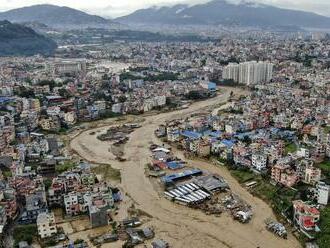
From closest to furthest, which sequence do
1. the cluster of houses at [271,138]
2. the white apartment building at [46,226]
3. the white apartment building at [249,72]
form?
1. the white apartment building at [46,226]
2. the cluster of houses at [271,138]
3. the white apartment building at [249,72]

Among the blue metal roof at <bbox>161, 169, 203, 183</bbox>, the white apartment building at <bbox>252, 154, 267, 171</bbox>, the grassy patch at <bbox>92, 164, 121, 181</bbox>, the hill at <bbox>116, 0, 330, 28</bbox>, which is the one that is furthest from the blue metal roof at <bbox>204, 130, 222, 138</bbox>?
the hill at <bbox>116, 0, 330, 28</bbox>

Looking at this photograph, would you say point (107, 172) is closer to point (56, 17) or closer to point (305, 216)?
point (305, 216)

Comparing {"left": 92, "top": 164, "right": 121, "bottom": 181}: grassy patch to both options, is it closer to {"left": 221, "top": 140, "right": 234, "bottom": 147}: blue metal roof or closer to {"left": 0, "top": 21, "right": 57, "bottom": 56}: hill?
{"left": 221, "top": 140, "right": 234, "bottom": 147}: blue metal roof

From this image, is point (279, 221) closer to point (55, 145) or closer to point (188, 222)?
point (188, 222)

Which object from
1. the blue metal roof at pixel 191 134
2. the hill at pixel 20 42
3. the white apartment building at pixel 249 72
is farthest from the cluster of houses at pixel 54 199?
the hill at pixel 20 42

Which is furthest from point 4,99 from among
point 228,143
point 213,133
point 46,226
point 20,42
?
point 20,42

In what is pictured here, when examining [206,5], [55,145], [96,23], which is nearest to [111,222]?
[55,145]

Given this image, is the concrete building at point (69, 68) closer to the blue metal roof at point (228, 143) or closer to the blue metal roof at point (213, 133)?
the blue metal roof at point (213, 133)

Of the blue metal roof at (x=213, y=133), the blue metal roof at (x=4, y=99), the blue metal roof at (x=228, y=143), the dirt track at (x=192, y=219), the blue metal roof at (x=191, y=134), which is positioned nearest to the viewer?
the dirt track at (x=192, y=219)
